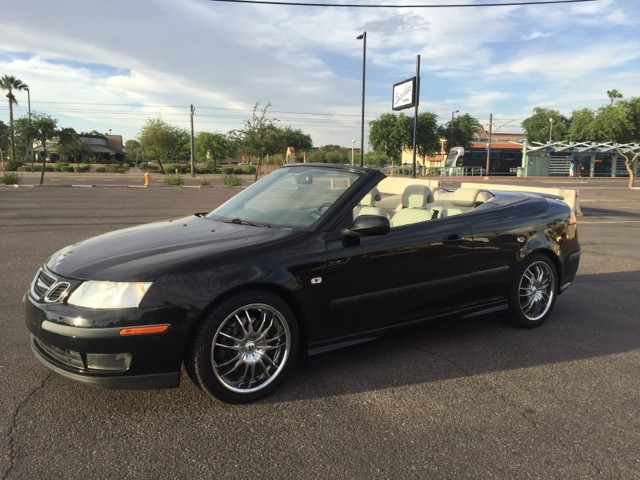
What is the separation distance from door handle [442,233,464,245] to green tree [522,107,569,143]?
298 feet

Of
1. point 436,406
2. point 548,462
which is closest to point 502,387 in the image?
point 436,406

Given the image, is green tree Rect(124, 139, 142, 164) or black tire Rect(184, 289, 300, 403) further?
green tree Rect(124, 139, 142, 164)

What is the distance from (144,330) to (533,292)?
3.62 m

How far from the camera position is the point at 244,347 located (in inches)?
123

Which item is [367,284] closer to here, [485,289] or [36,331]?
[485,289]

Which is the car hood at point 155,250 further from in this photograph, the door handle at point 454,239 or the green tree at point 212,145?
the green tree at point 212,145

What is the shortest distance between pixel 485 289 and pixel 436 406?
4.93ft

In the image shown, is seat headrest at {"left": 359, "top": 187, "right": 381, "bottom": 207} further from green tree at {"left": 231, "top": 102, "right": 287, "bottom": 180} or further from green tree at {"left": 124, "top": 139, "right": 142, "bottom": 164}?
green tree at {"left": 124, "top": 139, "right": 142, "bottom": 164}

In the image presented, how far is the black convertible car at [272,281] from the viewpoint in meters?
2.83

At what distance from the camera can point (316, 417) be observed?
3.00 metres

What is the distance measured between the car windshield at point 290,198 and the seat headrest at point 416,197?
1022 mm

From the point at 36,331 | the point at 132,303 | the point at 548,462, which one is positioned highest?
the point at 132,303

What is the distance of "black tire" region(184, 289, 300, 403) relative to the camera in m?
2.97

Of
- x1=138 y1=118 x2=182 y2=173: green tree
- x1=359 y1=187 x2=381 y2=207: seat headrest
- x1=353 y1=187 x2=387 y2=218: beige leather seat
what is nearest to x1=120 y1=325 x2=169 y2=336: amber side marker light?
x1=353 y1=187 x2=387 y2=218: beige leather seat
